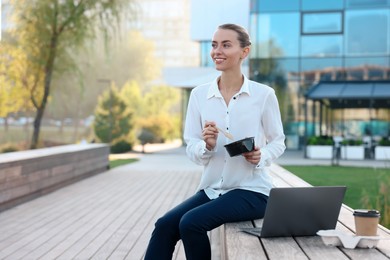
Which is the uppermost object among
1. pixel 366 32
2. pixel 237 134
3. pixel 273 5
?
pixel 273 5

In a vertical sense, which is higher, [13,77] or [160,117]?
[13,77]

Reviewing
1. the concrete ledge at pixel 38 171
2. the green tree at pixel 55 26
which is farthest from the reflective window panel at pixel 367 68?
the concrete ledge at pixel 38 171

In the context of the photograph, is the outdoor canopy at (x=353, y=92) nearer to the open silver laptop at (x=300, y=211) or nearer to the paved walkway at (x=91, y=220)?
the paved walkway at (x=91, y=220)

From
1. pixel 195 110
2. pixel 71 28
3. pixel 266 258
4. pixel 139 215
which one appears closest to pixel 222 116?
pixel 195 110

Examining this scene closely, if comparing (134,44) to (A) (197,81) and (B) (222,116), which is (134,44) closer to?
(A) (197,81)

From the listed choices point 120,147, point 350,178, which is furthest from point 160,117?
point 350,178

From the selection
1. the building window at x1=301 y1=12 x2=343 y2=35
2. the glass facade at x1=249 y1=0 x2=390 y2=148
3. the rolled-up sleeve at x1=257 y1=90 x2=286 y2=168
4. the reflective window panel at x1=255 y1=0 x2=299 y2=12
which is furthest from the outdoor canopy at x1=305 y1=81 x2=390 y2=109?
the rolled-up sleeve at x1=257 y1=90 x2=286 y2=168

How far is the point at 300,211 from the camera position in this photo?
319 cm

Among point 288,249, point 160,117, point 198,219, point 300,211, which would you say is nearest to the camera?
point 288,249

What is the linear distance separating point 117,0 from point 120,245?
11393mm

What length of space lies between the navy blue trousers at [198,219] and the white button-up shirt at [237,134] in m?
0.08

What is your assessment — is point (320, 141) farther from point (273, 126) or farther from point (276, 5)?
point (273, 126)

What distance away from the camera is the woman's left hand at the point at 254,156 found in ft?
11.6

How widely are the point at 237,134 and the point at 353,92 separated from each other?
20278 millimetres
